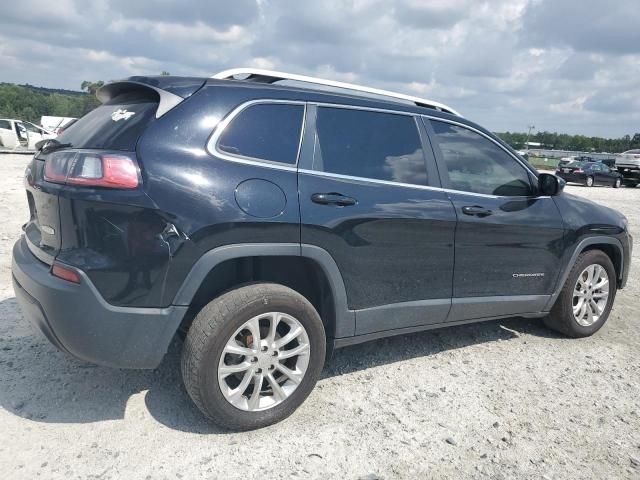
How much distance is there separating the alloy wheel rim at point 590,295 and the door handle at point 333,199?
8.20 ft

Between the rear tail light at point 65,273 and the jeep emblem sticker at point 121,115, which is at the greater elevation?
the jeep emblem sticker at point 121,115

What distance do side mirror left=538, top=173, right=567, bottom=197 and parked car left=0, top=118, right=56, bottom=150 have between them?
2351 centimetres

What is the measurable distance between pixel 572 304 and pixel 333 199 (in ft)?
8.62

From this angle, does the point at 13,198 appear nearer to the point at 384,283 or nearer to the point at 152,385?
the point at 152,385

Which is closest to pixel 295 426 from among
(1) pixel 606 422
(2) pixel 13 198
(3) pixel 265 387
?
(3) pixel 265 387

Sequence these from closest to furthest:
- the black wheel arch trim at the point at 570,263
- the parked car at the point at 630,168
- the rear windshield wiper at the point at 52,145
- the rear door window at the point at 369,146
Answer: the rear windshield wiper at the point at 52,145 < the rear door window at the point at 369,146 < the black wheel arch trim at the point at 570,263 < the parked car at the point at 630,168

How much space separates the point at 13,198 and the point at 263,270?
8578mm

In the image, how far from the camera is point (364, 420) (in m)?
3.22

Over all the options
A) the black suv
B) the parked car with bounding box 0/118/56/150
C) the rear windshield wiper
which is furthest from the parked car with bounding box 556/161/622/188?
the rear windshield wiper

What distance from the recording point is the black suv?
105 inches

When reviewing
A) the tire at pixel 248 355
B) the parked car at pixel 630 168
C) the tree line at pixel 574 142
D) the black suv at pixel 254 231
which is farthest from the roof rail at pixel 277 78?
the tree line at pixel 574 142

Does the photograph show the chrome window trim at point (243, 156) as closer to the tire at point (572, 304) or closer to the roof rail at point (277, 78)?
the roof rail at point (277, 78)

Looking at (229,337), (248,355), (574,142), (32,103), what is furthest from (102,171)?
(574,142)

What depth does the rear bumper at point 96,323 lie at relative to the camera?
265 cm
